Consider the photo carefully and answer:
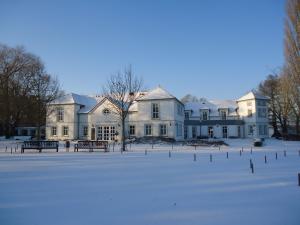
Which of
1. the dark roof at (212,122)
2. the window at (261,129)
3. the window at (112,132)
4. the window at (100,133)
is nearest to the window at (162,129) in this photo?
the window at (112,132)

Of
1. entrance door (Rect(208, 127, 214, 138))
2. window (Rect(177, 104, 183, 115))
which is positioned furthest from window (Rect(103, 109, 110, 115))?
entrance door (Rect(208, 127, 214, 138))

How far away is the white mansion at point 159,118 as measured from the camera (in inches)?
1687

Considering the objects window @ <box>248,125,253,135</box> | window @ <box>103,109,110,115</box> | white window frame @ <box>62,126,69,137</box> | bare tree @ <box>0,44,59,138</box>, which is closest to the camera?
bare tree @ <box>0,44,59,138</box>

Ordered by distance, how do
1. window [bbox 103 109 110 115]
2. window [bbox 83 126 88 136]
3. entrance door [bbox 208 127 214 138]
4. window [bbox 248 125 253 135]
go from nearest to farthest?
window [bbox 103 109 110 115] → window [bbox 83 126 88 136] → window [bbox 248 125 253 135] → entrance door [bbox 208 127 214 138]

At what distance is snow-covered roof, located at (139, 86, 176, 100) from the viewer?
42.8 metres

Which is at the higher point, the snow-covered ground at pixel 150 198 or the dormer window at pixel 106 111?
the dormer window at pixel 106 111

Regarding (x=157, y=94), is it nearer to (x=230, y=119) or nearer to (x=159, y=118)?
(x=159, y=118)

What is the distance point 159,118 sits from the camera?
4250 centimetres

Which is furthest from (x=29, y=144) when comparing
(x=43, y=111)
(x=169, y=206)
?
(x=169, y=206)

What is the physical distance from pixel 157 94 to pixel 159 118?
389 centimetres

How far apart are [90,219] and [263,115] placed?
157 feet

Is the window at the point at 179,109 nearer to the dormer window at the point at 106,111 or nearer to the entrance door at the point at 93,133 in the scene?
the dormer window at the point at 106,111

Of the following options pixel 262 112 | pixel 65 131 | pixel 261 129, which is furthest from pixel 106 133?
pixel 262 112

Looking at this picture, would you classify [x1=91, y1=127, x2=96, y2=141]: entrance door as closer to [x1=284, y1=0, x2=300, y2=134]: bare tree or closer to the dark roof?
the dark roof
